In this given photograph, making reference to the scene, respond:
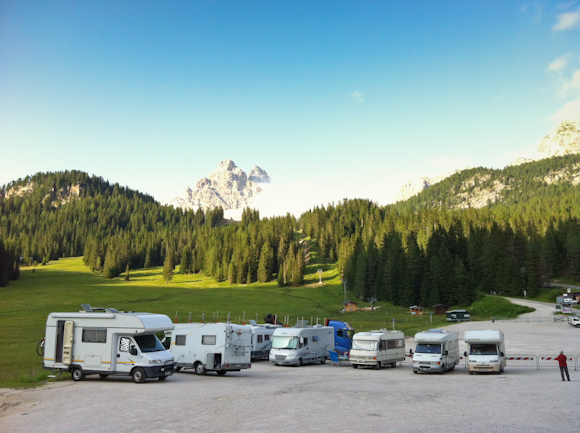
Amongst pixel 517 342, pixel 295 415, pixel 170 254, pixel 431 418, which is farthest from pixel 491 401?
pixel 170 254

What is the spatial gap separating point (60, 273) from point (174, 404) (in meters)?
178

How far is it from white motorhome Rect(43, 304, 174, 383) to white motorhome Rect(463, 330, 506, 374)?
20686 millimetres

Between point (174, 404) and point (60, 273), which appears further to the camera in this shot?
point (60, 273)

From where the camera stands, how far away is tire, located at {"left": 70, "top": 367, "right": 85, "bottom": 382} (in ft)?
85.7

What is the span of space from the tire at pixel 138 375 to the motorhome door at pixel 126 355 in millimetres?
310

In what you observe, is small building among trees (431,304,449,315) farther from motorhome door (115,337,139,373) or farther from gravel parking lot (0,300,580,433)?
motorhome door (115,337,139,373)

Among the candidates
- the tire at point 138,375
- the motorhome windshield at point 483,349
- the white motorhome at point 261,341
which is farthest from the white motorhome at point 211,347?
the motorhome windshield at point 483,349

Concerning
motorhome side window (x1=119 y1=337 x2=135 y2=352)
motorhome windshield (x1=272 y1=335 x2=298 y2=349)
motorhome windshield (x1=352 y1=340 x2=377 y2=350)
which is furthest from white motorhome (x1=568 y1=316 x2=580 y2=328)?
motorhome side window (x1=119 y1=337 x2=135 y2=352)

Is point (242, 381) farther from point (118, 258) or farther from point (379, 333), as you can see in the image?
point (118, 258)

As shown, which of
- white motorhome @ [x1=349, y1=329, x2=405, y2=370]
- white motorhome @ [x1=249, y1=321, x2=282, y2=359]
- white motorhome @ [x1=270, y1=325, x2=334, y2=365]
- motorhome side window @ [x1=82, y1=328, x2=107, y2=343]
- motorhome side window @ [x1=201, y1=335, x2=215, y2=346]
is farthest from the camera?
white motorhome @ [x1=249, y1=321, x2=282, y2=359]

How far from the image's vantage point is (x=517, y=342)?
52.4 m

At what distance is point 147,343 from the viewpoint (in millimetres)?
25922

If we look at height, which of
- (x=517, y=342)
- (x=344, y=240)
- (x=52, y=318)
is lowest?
(x=517, y=342)

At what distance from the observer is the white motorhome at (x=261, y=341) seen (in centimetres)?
4170
